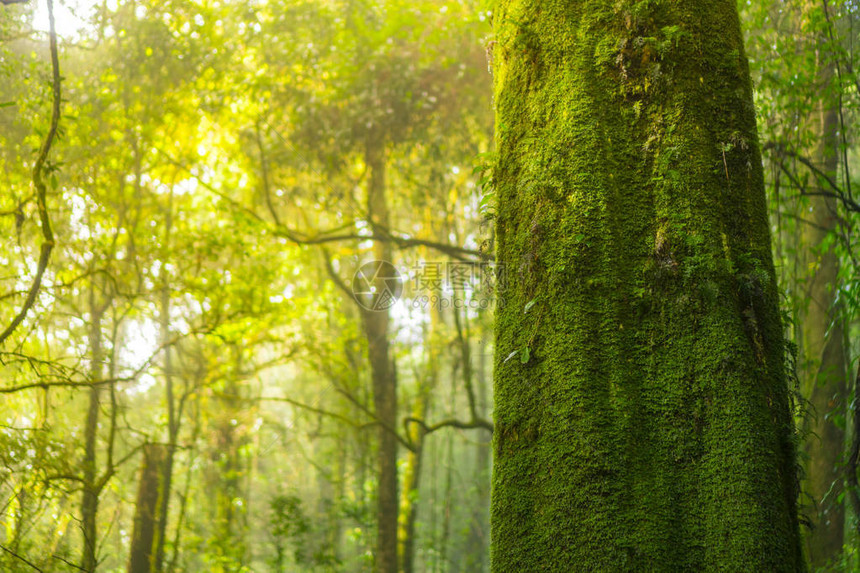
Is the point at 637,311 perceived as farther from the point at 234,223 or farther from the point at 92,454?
the point at 234,223

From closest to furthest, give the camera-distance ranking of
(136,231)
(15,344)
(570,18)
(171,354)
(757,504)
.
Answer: (757,504) → (570,18) → (15,344) → (136,231) → (171,354)

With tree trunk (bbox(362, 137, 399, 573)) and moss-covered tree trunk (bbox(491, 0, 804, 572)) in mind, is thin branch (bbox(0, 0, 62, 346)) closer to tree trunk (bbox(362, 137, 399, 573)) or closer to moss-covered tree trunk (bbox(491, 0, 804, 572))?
moss-covered tree trunk (bbox(491, 0, 804, 572))

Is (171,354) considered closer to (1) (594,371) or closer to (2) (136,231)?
(2) (136,231)

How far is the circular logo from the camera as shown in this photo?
877cm

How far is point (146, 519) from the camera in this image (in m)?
7.68

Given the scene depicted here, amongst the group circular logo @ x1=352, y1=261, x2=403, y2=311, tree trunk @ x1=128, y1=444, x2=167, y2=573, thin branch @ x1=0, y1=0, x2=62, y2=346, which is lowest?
tree trunk @ x1=128, y1=444, x2=167, y2=573

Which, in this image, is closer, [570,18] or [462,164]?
[570,18]

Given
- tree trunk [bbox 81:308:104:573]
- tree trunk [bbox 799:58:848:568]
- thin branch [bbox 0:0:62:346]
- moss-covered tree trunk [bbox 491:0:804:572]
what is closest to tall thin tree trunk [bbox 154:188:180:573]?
tree trunk [bbox 81:308:104:573]

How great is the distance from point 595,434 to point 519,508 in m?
0.33

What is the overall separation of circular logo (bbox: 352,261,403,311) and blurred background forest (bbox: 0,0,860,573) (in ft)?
0.32

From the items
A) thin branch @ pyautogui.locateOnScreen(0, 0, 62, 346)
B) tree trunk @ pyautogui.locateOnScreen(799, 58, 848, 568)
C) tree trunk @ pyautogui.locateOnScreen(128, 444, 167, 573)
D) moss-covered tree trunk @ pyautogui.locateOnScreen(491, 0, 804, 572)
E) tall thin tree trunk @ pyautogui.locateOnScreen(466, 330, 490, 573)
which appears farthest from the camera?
tall thin tree trunk @ pyautogui.locateOnScreen(466, 330, 490, 573)

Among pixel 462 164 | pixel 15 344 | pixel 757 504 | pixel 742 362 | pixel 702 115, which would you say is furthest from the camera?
pixel 462 164

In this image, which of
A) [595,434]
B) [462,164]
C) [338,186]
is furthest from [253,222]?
[595,434]

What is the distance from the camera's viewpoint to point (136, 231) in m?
7.24
